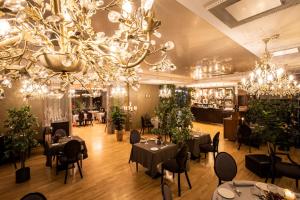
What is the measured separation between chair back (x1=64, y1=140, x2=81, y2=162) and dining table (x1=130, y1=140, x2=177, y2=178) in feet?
4.89

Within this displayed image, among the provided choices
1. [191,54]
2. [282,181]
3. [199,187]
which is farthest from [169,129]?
[282,181]

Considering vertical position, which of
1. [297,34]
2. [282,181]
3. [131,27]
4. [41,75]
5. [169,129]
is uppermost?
[297,34]

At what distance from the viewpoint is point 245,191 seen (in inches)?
93.9

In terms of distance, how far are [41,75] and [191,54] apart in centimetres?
388

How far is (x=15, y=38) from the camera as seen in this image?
1.18m

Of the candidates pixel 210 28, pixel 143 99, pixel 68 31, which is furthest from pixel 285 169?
pixel 143 99

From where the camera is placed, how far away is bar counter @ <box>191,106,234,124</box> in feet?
37.9

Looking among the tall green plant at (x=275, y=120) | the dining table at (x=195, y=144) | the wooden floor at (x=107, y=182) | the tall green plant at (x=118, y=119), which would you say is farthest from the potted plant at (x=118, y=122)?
the tall green plant at (x=275, y=120)

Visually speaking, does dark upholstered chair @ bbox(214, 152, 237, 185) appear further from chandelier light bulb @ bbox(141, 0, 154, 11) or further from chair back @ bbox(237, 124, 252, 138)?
chair back @ bbox(237, 124, 252, 138)

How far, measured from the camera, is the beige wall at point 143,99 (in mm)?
10508

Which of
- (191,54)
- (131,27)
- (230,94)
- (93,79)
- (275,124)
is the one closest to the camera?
(131,27)

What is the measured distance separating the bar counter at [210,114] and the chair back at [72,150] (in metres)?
9.89

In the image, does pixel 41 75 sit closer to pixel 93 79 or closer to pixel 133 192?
pixel 93 79

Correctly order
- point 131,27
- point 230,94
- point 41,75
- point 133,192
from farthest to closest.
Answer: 1. point 230,94
2. point 133,192
3. point 41,75
4. point 131,27
